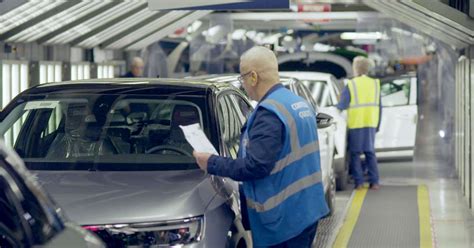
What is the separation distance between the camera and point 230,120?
8.55m

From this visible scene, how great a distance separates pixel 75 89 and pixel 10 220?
420 centimetres

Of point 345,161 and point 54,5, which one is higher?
point 54,5

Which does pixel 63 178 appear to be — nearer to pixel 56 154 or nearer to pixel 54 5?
pixel 56 154

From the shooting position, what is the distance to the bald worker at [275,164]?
673 centimetres

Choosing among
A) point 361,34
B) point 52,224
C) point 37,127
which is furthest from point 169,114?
point 361,34

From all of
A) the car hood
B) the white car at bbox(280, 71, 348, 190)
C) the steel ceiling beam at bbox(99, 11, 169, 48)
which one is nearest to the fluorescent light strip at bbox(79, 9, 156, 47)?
the steel ceiling beam at bbox(99, 11, 169, 48)

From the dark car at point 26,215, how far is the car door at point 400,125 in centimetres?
1322

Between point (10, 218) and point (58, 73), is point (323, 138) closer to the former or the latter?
point (58, 73)

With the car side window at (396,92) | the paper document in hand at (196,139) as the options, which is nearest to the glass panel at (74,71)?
the car side window at (396,92)

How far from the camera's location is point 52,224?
15.3 ft

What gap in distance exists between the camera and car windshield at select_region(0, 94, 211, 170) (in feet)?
25.9

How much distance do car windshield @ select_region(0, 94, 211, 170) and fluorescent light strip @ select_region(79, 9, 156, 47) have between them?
9.01m

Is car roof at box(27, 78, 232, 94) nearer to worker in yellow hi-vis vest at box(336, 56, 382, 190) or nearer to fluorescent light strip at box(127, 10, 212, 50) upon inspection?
worker in yellow hi-vis vest at box(336, 56, 382, 190)

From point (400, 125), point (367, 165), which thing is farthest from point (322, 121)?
point (400, 125)
